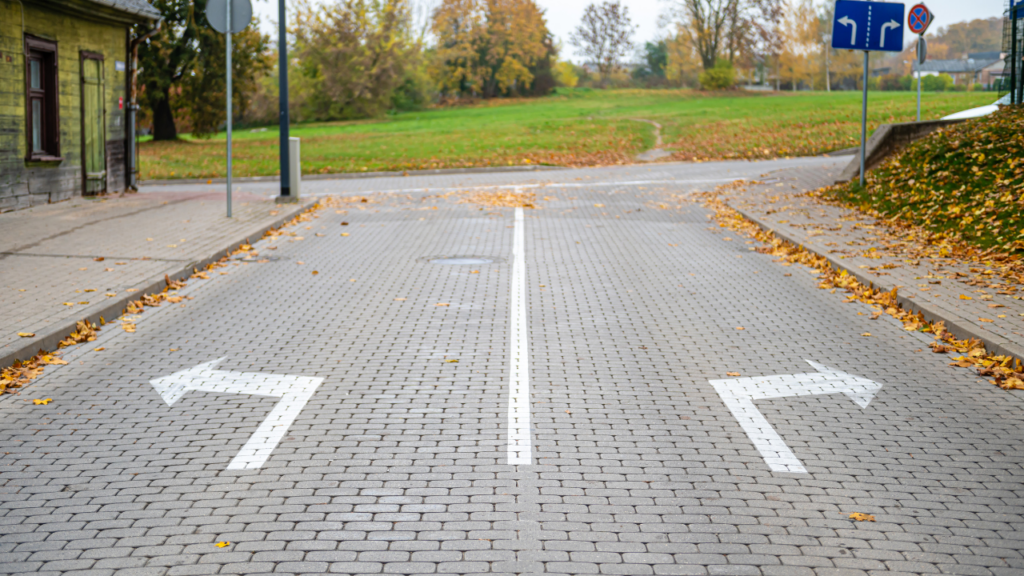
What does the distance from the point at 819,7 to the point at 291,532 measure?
100 m

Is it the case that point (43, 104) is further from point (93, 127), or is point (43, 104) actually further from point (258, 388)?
point (258, 388)

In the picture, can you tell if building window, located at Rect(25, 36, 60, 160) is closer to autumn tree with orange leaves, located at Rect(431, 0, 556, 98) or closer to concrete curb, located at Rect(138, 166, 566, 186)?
concrete curb, located at Rect(138, 166, 566, 186)

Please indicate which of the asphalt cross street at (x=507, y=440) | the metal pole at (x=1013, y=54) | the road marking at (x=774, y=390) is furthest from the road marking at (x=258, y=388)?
the metal pole at (x=1013, y=54)

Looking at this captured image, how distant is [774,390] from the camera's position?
253 inches

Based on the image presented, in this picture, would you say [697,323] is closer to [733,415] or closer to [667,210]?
[733,415]

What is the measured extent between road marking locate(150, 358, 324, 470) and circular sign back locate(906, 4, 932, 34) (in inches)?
844

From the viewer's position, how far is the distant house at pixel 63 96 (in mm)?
15680

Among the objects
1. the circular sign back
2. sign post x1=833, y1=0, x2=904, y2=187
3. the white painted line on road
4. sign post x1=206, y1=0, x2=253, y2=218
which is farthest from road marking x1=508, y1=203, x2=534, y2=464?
the circular sign back

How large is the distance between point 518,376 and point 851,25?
38.4 feet

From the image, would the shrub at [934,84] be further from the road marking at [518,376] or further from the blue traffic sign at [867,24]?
the road marking at [518,376]

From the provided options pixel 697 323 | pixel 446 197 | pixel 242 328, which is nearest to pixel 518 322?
pixel 697 323

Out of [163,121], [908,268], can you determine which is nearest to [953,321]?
[908,268]

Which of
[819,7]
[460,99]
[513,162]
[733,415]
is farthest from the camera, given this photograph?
[819,7]

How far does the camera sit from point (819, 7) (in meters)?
94.8
